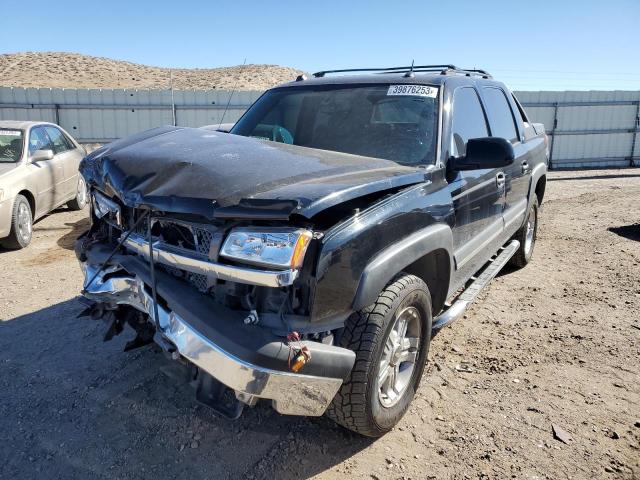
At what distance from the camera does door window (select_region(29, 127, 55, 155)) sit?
729 cm

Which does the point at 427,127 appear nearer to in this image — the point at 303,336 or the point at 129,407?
the point at 303,336

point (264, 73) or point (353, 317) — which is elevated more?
point (264, 73)

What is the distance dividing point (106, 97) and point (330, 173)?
12.5m

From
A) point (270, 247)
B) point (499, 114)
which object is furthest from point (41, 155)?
point (270, 247)

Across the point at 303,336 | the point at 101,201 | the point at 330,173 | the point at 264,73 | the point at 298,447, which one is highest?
the point at 264,73

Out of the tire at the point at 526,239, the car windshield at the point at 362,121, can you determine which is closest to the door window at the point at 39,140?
the car windshield at the point at 362,121

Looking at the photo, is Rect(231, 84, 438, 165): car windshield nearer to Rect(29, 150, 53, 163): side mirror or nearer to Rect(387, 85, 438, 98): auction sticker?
Rect(387, 85, 438, 98): auction sticker

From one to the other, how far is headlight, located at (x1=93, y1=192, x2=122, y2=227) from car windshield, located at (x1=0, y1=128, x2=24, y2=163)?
15.5 ft

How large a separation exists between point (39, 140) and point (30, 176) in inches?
36.8

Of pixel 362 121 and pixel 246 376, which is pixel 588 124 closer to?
pixel 362 121

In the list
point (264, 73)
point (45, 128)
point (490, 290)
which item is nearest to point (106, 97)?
point (45, 128)

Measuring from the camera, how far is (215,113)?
14133 mm

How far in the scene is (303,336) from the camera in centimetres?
228

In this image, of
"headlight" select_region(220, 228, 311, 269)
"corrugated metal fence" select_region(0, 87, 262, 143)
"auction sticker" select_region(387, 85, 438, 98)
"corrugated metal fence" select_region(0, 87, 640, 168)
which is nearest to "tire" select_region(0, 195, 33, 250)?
"auction sticker" select_region(387, 85, 438, 98)
